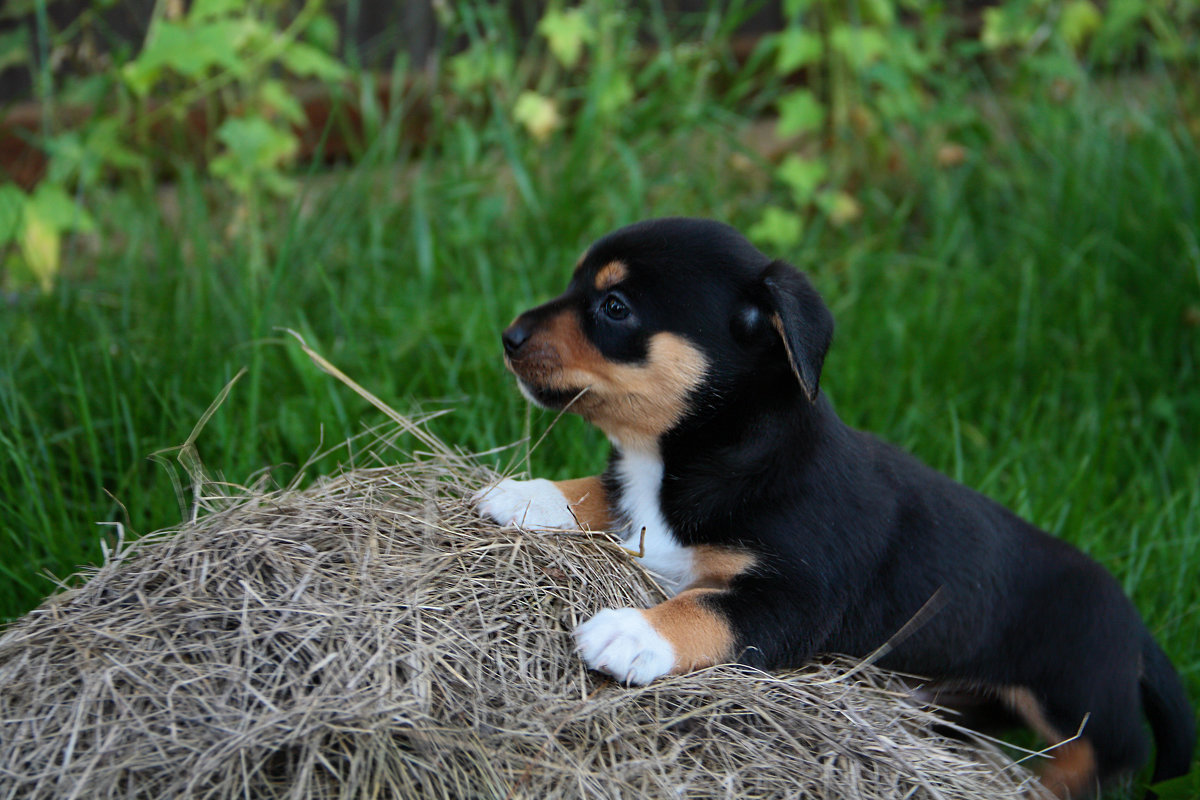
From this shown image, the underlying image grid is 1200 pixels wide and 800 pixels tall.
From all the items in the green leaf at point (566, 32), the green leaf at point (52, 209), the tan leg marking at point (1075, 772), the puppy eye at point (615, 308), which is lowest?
the tan leg marking at point (1075, 772)

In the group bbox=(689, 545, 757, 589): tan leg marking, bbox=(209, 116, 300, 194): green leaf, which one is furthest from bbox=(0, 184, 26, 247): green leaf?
bbox=(689, 545, 757, 589): tan leg marking

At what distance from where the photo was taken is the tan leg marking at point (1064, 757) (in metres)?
2.86

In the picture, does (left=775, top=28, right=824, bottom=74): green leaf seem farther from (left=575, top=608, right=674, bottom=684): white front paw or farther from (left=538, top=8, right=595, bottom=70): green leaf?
(left=575, top=608, right=674, bottom=684): white front paw

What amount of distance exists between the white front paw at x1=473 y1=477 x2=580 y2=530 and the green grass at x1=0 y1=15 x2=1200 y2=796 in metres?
0.80

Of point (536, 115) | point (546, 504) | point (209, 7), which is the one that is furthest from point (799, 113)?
point (546, 504)

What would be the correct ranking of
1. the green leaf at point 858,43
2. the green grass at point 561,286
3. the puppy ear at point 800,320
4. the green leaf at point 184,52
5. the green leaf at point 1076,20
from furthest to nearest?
the green leaf at point 1076,20 → the green leaf at point 858,43 → the green leaf at point 184,52 → the green grass at point 561,286 → the puppy ear at point 800,320

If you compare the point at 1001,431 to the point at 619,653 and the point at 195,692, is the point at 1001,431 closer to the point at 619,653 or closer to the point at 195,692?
the point at 619,653

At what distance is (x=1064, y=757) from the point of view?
9.45 ft

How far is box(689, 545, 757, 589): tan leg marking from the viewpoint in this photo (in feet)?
8.26

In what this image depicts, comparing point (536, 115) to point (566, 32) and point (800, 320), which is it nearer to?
point (566, 32)

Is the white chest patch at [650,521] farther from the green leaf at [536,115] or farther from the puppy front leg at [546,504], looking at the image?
the green leaf at [536,115]

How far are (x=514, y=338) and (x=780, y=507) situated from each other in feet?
2.48

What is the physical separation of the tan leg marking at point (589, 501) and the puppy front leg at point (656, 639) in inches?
18.9

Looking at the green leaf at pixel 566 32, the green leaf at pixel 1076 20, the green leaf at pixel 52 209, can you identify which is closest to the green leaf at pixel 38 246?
the green leaf at pixel 52 209
